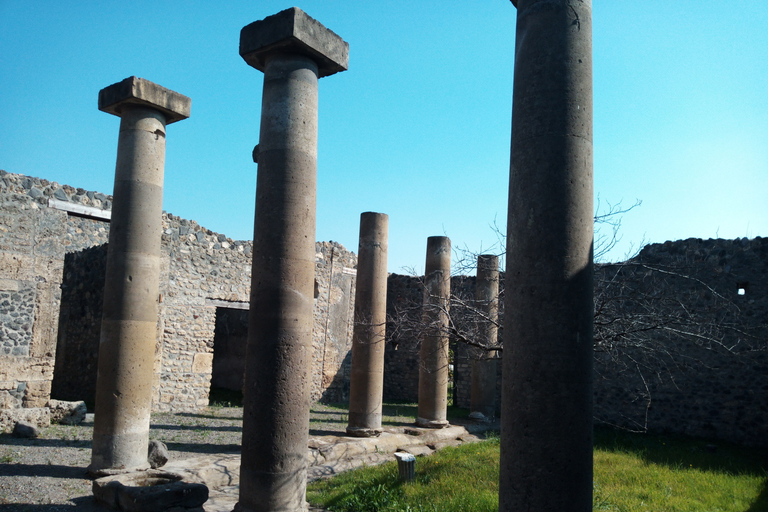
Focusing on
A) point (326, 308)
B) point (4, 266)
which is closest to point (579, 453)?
point (4, 266)

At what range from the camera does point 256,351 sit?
5.03 m

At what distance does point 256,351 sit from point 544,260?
2.87 metres

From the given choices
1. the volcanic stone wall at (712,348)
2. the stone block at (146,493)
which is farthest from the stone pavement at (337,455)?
the volcanic stone wall at (712,348)

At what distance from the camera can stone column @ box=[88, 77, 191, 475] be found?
22.9 ft

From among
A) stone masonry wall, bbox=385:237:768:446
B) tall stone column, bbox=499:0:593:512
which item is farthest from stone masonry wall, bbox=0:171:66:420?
tall stone column, bbox=499:0:593:512

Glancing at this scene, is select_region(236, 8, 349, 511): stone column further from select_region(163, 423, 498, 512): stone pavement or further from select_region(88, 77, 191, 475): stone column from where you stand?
select_region(88, 77, 191, 475): stone column

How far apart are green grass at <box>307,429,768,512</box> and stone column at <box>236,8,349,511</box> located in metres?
1.77

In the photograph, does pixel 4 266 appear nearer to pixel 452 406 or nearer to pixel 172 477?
pixel 172 477

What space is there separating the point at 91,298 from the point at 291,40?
36.4ft

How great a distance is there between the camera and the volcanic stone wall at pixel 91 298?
10.8m

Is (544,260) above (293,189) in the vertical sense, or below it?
below

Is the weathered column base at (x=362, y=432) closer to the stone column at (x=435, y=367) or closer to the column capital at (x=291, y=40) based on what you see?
the stone column at (x=435, y=367)

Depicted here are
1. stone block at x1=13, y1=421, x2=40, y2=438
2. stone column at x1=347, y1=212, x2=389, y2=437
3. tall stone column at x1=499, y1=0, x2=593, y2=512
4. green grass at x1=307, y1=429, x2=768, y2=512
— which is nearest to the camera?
tall stone column at x1=499, y1=0, x2=593, y2=512

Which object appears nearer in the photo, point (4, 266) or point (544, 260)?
point (544, 260)
